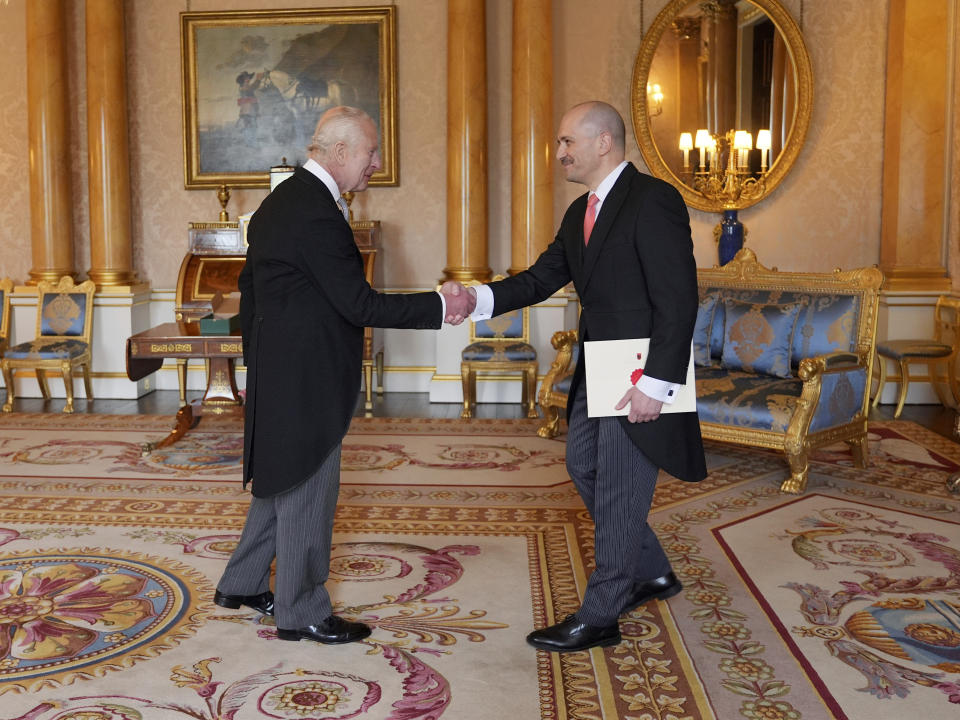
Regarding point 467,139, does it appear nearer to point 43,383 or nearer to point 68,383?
point 68,383

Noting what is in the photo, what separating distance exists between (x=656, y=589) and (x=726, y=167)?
5.35 meters

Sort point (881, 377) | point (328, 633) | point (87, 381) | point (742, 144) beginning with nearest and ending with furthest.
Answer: point (328, 633) → point (881, 377) → point (87, 381) → point (742, 144)

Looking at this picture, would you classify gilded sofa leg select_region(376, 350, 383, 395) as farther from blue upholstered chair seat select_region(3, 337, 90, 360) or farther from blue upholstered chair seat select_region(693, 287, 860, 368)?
blue upholstered chair seat select_region(693, 287, 860, 368)

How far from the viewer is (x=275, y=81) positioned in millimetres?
8219

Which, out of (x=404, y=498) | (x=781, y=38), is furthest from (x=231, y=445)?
(x=781, y=38)

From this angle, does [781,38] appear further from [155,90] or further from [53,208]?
[53,208]

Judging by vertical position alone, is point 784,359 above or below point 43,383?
above

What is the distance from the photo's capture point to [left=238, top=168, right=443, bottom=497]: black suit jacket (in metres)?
2.85

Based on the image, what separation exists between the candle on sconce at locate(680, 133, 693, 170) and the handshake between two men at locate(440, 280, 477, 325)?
5225 millimetres

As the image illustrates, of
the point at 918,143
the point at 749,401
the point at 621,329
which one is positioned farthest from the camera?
the point at 918,143

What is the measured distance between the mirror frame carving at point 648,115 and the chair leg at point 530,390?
80.6 inches

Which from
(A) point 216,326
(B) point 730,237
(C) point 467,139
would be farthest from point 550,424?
(C) point 467,139

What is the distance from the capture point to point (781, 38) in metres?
7.98

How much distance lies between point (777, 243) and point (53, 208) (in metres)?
5.97
